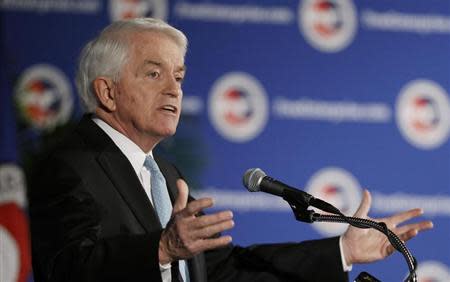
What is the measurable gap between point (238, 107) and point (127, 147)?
68.4 inches

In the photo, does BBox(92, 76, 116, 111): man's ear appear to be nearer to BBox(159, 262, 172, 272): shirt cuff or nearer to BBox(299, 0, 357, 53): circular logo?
BBox(159, 262, 172, 272): shirt cuff

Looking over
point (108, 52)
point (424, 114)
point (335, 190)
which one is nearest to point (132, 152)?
point (108, 52)

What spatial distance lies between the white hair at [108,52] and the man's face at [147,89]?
0.02m

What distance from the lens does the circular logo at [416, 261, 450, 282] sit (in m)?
4.40

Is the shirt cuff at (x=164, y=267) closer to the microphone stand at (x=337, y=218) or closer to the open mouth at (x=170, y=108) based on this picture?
the microphone stand at (x=337, y=218)

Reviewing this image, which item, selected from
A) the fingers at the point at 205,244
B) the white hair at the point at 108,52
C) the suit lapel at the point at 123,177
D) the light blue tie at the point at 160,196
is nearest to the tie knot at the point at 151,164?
the light blue tie at the point at 160,196

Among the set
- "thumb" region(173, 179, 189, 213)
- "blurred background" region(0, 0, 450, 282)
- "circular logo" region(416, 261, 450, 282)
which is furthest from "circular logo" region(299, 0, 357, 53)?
"thumb" region(173, 179, 189, 213)

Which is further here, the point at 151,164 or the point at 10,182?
the point at 10,182

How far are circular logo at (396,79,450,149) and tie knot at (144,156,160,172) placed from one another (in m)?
2.06

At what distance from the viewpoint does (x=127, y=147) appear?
2600 millimetres

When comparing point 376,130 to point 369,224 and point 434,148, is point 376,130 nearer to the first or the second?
point 434,148

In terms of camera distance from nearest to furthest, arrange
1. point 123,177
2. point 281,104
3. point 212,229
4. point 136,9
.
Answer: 1. point 212,229
2. point 123,177
3. point 136,9
4. point 281,104

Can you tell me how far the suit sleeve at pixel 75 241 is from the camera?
85.0 inches

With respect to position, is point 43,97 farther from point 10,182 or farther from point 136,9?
point 136,9
